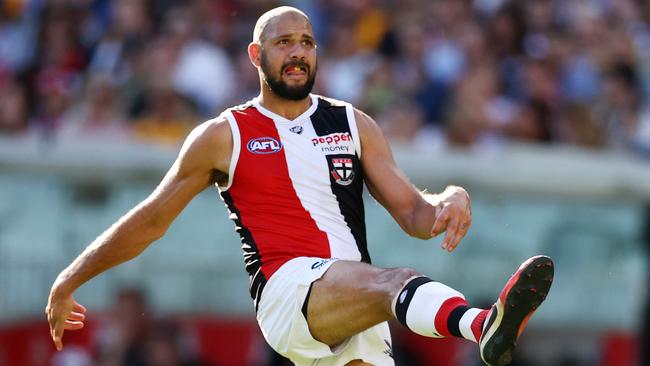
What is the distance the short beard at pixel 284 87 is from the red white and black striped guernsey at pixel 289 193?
6.4 inches

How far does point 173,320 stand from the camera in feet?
44.1

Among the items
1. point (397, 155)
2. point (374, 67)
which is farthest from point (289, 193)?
point (374, 67)

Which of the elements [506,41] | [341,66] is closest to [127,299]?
[341,66]

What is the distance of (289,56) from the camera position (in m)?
7.65

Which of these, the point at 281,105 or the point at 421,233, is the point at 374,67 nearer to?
the point at 281,105

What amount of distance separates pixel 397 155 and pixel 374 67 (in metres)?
1.56

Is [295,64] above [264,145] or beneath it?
above

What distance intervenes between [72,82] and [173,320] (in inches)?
103

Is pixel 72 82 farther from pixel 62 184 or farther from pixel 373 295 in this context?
pixel 373 295

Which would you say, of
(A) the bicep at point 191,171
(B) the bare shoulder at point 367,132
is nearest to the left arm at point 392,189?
(B) the bare shoulder at point 367,132

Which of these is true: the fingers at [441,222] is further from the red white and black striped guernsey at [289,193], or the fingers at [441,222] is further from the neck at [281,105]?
the neck at [281,105]

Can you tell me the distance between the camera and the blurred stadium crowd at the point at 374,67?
43.6 feet

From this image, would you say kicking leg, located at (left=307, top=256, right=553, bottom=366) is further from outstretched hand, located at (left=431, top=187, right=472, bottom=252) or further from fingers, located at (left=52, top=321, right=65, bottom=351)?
fingers, located at (left=52, top=321, right=65, bottom=351)

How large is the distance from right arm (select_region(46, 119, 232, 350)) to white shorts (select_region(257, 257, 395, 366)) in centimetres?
67
